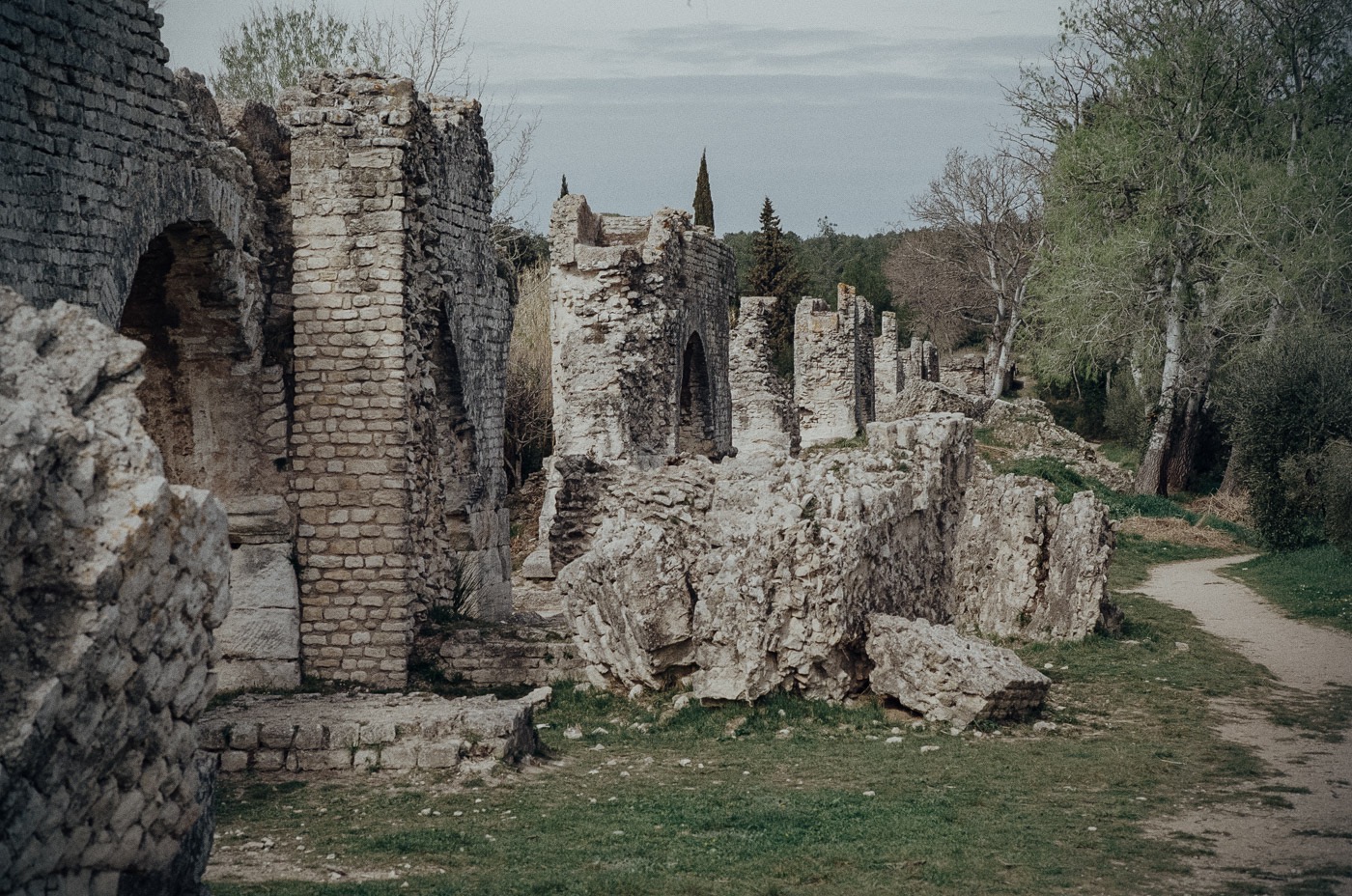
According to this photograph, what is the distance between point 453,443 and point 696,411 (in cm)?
1002

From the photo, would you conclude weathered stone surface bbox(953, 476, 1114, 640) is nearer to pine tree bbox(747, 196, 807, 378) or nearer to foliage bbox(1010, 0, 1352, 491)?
foliage bbox(1010, 0, 1352, 491)

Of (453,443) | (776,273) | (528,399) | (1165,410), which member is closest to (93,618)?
(453,443)

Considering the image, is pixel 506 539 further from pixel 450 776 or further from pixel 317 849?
pixel 317 849

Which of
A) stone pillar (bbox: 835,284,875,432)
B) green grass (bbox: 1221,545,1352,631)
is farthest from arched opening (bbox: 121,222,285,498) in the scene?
stone pillar (bbox: 835,284,875,432)

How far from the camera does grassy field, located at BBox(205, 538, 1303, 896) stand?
588 cm

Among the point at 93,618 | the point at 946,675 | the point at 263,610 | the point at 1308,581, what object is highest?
the point at 93,618


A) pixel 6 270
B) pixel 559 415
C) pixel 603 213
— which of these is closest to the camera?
pixel 6 270

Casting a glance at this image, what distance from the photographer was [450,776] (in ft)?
25.1

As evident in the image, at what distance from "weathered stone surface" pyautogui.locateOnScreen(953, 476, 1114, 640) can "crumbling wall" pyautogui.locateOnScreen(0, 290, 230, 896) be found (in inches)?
363

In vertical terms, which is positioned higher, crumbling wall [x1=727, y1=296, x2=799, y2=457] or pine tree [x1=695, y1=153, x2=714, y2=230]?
pine tree [x1=695, y1=153, x2=714, y2=230]

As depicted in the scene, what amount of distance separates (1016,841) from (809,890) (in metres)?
1.21

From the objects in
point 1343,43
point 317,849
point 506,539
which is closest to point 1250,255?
point 1343,43

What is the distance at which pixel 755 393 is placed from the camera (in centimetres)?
2816

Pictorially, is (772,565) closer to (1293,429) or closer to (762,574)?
(762,574)
